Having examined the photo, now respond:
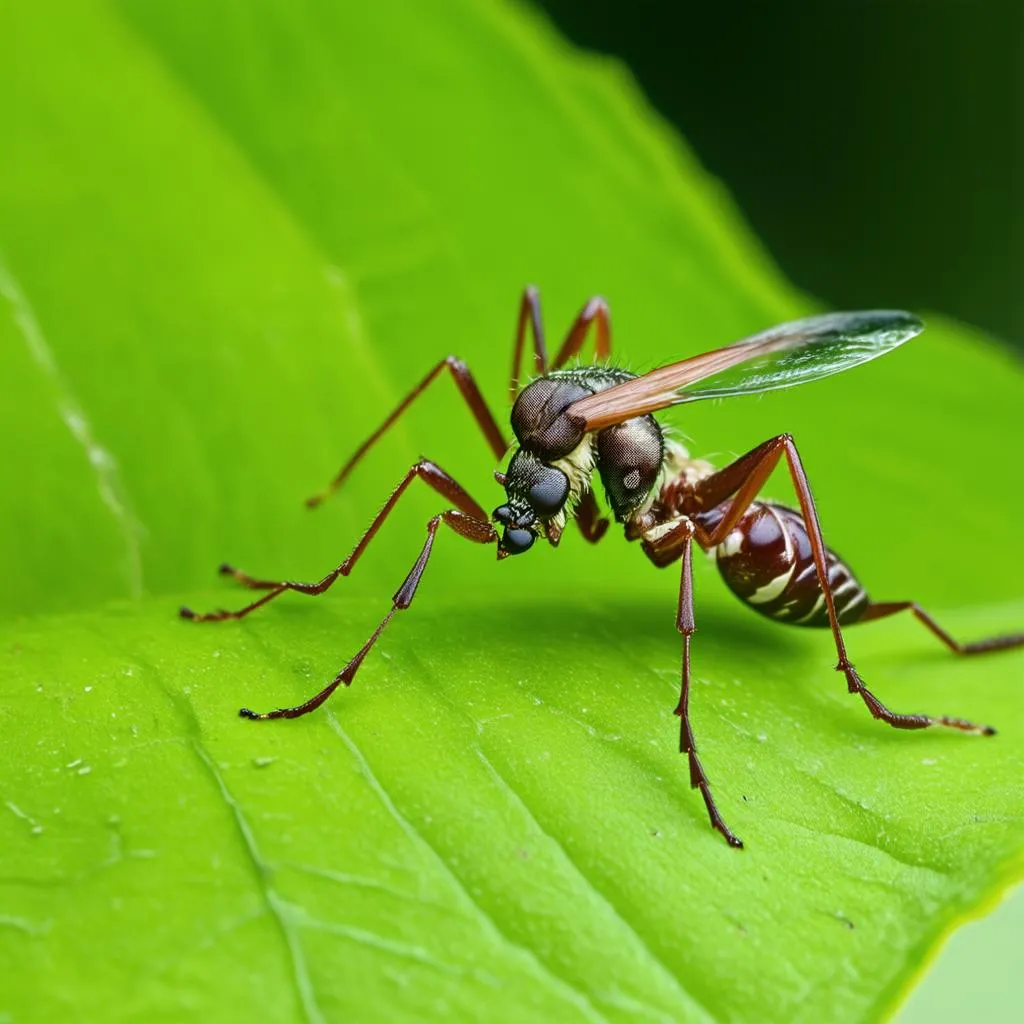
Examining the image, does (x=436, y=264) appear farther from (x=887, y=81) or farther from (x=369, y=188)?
(x=887, y=81)

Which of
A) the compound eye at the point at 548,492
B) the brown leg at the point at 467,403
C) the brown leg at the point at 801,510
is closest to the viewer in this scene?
the brown leg at the point at 801,510

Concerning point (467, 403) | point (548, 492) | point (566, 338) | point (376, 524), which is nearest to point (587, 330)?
point (566, 338)

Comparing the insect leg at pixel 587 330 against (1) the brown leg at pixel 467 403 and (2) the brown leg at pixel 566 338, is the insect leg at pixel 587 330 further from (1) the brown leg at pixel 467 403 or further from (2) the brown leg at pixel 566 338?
(1) the brown leg at pixel 467 403

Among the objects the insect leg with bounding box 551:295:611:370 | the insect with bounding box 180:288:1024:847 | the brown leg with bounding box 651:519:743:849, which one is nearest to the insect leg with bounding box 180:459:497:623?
the insect with bounding box 180:288:1024:847

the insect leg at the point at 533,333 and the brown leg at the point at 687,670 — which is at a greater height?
the insect leg at the point at 533,333

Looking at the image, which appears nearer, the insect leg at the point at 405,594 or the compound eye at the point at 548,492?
the insect leg at the point at 405,594

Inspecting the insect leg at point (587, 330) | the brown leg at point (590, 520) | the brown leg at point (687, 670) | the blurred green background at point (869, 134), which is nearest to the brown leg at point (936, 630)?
the brown leg at point (687, 670)

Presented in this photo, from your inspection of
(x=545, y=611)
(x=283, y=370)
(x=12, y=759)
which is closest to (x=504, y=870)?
(x=12, y=759)

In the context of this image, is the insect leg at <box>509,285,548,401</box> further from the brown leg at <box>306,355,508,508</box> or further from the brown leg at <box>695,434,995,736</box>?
the brown leg at <box>695,434,995,736</box>
